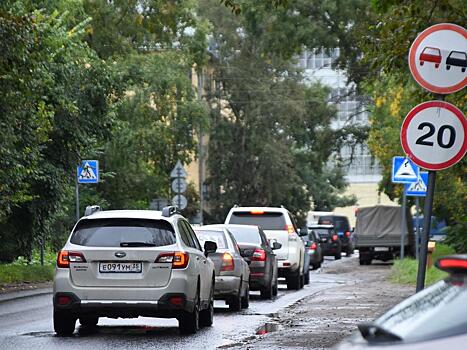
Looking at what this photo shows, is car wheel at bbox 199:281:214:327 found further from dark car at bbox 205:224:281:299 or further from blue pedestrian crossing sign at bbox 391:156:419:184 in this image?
blue pedestrian crossing sign at bbox 391:156:419:184

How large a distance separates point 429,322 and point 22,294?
22.5m

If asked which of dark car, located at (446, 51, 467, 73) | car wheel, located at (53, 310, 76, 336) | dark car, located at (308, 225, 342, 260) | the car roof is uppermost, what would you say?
dark car, located at (446, 51, 467, 73)

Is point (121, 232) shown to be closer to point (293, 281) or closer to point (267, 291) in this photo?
point (267, 291)

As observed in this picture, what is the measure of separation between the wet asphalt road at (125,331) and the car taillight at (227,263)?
0.70 m

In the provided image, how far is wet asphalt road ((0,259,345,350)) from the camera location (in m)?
15.0

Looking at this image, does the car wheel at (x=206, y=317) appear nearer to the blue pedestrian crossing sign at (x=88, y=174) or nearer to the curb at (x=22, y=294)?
the curb at (x=22, y=294)

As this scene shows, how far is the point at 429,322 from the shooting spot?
17.2ft

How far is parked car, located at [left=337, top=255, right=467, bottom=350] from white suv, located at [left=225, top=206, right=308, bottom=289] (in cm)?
2455

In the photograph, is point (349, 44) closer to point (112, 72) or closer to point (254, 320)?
point (112, 72)

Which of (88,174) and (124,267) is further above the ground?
(88,174)

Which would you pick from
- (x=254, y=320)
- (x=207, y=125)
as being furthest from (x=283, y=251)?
(x=207, y=125)

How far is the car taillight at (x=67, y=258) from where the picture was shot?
627 inches

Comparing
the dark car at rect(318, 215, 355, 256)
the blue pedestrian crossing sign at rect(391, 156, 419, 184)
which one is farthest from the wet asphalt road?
the dark car at rect(318, 215, 355, 256)

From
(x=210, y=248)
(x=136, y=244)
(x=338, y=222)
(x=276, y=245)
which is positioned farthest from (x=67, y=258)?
(x=338, y=222)
